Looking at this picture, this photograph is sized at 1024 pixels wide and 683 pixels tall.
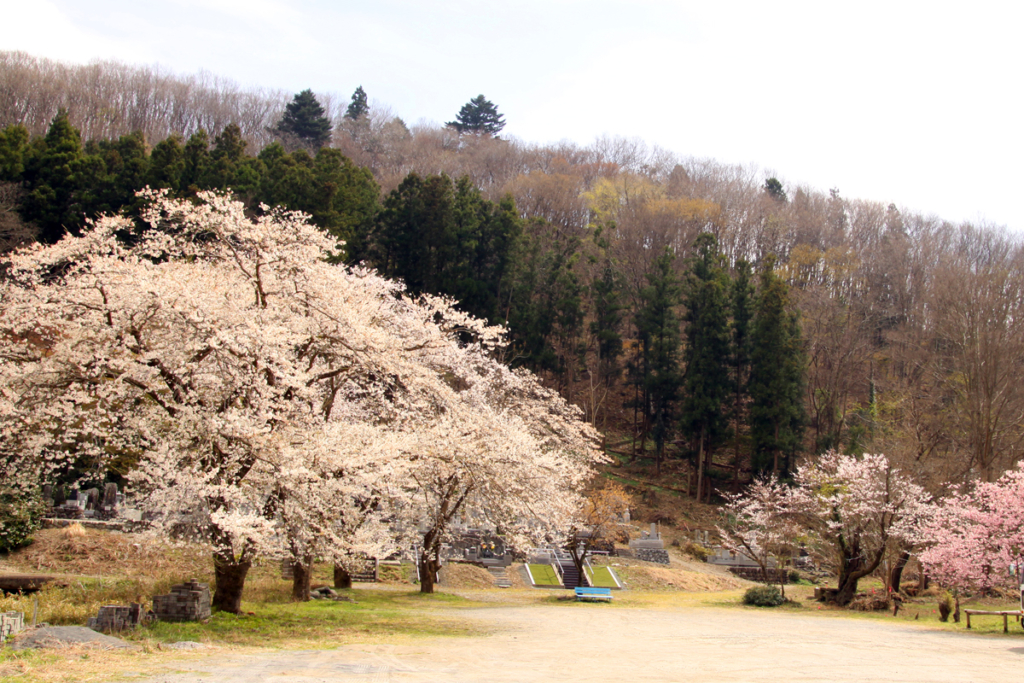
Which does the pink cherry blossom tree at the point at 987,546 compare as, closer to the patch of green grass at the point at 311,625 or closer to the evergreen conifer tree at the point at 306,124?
the patch of green grass at the point at 311,625

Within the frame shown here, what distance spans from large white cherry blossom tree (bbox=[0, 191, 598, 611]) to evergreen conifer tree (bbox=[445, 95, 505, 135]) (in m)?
64.8

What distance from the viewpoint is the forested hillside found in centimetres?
2916

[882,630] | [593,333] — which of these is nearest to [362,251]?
[593,333]

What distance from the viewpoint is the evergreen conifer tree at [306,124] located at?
5609cm

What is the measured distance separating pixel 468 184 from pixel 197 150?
13252mm

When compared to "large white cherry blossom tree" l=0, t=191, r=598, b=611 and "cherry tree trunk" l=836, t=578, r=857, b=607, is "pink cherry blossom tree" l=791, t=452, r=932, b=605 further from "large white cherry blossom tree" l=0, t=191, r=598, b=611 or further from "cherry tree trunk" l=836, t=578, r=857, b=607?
"large white cherry blossom tree" l=0, t=191, r=598, b=611

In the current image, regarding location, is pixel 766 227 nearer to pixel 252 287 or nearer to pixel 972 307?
pixel 972 307

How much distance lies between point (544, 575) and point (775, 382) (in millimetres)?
16130

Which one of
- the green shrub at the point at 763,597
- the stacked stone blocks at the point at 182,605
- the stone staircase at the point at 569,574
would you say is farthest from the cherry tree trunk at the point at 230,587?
the stone staircase at the point at 569,574

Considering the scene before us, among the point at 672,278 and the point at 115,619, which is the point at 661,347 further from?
the point at 115,619

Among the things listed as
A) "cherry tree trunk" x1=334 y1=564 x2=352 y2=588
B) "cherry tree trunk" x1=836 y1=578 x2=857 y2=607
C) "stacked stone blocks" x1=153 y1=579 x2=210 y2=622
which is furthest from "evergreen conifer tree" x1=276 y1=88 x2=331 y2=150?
"stacked stone blocks" x1=153 y1=579 x2=210 y2=622

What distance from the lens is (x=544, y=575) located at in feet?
79.8

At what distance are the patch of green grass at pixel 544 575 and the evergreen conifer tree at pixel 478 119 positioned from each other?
189ft

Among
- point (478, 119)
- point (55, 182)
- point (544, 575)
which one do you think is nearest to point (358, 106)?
point (478, 119)
